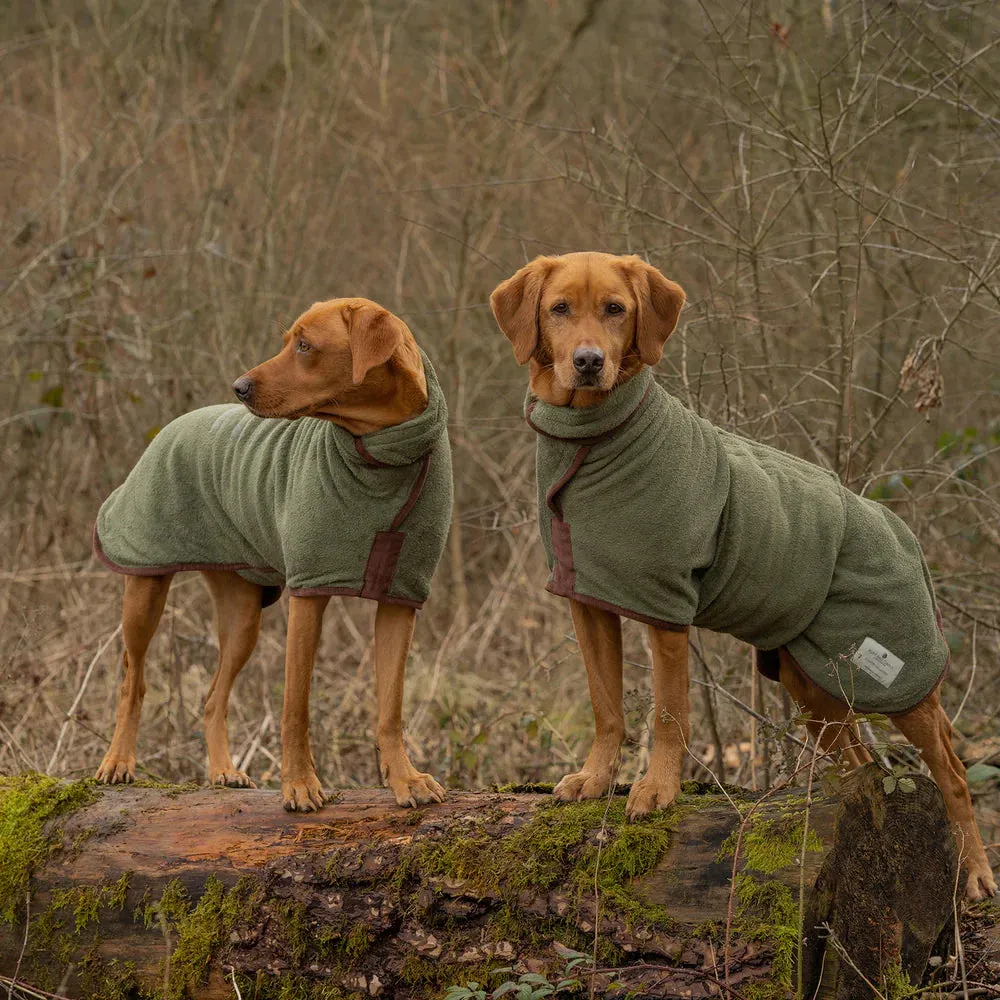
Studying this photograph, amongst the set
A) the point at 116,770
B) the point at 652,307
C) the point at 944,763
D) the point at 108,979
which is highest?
the point at 652,307

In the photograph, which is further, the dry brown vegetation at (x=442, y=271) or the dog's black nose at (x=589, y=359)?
the dry brown vegetation at (x=442, y=271)

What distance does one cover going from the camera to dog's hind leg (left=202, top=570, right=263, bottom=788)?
5.57 metres

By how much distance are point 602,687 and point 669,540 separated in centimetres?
63

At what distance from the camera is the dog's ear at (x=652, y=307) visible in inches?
167

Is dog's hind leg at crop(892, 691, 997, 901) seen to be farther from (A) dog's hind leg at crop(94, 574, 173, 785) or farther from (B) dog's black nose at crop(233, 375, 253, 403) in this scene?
(A) dog's hind leg at crop(94, 574, 173, 785)

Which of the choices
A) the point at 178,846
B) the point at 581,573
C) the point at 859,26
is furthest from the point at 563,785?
the point at 859,26

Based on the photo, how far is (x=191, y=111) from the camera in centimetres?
1024

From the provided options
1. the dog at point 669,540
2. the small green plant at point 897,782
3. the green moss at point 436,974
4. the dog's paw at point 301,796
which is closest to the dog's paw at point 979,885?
the dog at point 669,540

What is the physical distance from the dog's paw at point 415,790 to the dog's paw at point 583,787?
449mm

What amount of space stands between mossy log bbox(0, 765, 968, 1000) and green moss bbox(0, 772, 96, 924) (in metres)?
0.01

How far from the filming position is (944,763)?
4.70 metres

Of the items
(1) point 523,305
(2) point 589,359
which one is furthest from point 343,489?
(2) point 589,359

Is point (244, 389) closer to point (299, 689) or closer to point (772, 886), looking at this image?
point (299, 689)

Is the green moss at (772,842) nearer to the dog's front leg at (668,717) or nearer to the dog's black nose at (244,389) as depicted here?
the dog's front leg at (668,717)
